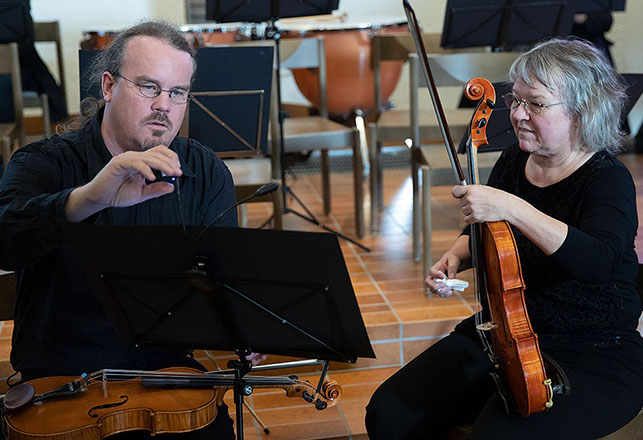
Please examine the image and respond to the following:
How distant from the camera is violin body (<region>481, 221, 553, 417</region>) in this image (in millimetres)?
1597

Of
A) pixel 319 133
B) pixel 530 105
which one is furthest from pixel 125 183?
pixel 319 133

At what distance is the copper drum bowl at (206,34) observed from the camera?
460 cm

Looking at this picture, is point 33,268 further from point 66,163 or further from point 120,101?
point 120,101

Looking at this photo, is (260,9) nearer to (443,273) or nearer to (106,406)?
(443,273)

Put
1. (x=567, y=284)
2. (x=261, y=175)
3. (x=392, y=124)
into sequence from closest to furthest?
(x=567, y=284)
(x=261, y=175)
(x=392, y=124)

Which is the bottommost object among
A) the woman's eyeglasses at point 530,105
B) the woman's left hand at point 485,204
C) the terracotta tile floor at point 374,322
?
the terracotta tile floor at point 374,322

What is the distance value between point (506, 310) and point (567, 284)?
308mm

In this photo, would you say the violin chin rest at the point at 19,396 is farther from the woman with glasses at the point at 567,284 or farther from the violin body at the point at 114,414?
the woman with glasses at the point at 567,284

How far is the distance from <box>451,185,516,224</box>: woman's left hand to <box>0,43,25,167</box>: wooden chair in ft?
7.47

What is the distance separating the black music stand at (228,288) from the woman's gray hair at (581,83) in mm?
794

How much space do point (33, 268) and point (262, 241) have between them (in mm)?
646

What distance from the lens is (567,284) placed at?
1.85 metres

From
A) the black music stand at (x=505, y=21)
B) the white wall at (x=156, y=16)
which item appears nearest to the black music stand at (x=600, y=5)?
the black music stand at (x=505, y=21)

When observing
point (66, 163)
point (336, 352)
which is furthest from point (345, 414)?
point (66, 163)
